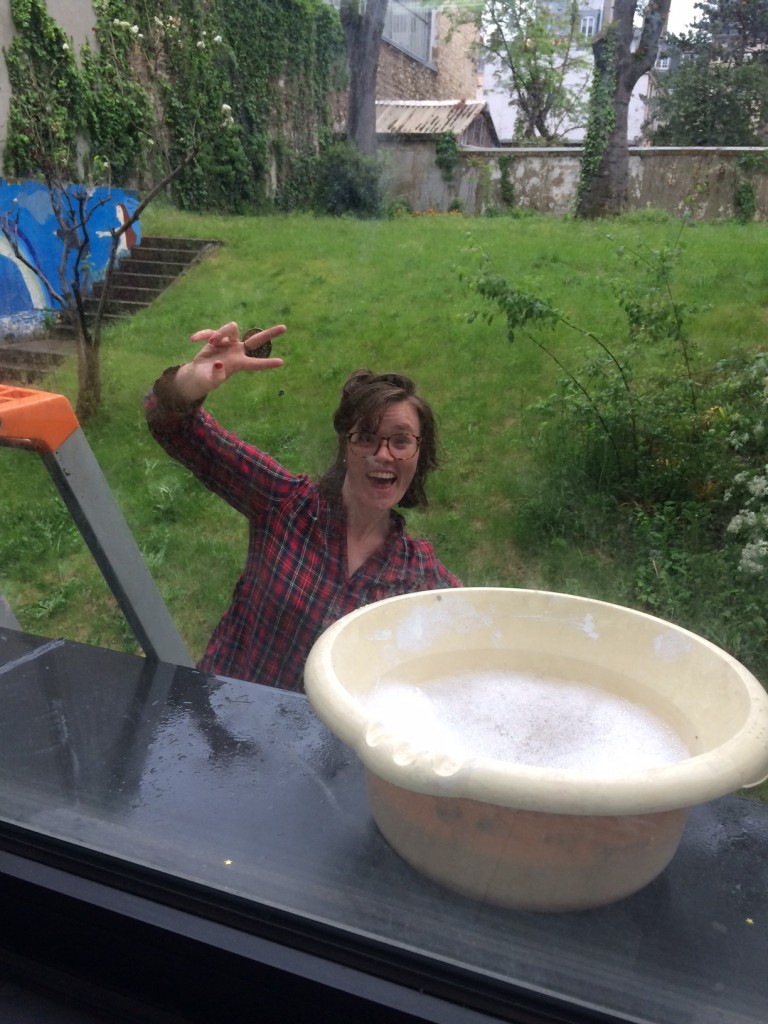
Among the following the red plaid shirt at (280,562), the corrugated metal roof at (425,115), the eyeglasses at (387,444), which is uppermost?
the corrugated metal roof at (425,115)

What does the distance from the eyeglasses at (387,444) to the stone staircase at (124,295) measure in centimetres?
55

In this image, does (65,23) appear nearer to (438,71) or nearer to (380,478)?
(438,71)

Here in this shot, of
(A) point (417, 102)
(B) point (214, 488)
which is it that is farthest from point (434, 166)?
(B) point (214, 488)

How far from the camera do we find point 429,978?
577 mm

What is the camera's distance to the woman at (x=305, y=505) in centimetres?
111

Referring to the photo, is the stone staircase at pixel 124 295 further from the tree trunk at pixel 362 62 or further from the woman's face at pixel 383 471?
the woman's face at pixel 383 471

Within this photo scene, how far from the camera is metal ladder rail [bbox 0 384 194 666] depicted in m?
0.94

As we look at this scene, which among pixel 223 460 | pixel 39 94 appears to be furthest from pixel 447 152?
pixel 39 94

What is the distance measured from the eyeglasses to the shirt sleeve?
115 mm

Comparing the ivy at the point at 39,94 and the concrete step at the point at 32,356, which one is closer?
the ivy at the point at 39,94

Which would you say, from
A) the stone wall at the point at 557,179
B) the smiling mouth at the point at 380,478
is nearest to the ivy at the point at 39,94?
the stone wall at the point at 557,179

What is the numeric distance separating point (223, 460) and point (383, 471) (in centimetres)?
24

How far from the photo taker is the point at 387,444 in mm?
1106

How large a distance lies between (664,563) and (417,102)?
0.74 m
